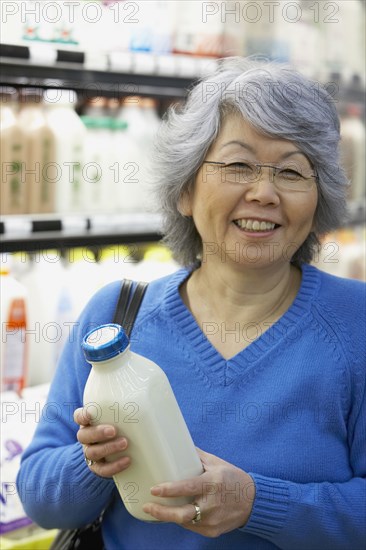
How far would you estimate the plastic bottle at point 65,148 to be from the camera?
2518mm

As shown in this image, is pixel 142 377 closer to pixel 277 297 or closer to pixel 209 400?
pixel 209 400

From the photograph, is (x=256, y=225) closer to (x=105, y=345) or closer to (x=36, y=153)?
(x=105, y=345)

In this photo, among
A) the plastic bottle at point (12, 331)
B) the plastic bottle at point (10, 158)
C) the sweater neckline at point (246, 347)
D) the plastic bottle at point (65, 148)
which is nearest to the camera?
the sweater neckline at point (246, 347)

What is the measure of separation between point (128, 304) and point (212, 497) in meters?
0.46

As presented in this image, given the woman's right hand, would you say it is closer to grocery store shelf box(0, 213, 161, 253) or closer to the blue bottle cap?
the blue bottle cap

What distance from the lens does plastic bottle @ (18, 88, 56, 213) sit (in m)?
2.44

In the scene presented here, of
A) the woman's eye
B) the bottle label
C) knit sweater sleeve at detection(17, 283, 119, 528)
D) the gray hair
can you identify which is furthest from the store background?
the woman's eye

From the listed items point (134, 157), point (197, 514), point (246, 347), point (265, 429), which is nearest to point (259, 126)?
point (246, 347)

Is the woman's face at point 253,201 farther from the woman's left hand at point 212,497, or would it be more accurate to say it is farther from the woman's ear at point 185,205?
the woman's left hand at point 212,497

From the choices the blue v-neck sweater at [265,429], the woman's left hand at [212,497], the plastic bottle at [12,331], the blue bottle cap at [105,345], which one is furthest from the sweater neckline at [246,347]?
the plastic bottle at [12,331]

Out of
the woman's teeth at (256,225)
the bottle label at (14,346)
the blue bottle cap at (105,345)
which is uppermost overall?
the woman's teeth at (256,225)

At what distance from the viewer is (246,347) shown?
145cm

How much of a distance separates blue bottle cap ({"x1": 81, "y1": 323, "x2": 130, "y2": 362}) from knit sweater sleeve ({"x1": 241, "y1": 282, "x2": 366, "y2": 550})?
1.16ft

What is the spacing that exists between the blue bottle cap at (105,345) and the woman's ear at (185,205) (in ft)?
1.45
